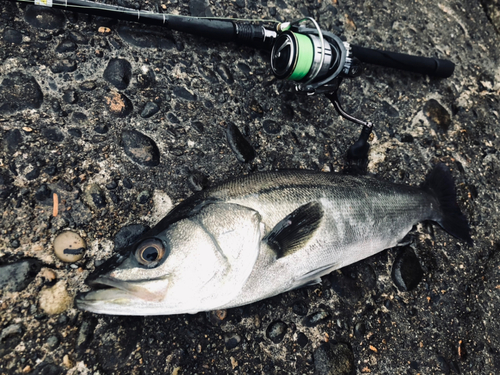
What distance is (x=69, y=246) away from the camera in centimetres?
209

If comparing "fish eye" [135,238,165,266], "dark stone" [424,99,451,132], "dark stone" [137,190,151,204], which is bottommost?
"dark stone" [137,190,151,204]

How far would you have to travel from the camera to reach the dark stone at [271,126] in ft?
9.25

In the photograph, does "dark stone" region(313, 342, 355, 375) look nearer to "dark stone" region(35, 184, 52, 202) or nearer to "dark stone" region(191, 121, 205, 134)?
"dark stone" region(191, 121, 205, 134)

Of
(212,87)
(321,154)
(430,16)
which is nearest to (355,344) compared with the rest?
(321,154)

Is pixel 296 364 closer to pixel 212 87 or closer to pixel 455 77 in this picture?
pixel 212 87

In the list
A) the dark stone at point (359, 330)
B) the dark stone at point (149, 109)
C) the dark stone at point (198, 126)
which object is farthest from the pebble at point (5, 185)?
the dark stone at point (359, 330)

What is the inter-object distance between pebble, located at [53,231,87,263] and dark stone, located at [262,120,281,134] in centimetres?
157

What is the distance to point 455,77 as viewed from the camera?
3668mm

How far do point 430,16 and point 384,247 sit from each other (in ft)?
9.45

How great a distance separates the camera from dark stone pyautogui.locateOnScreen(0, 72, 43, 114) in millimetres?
2254

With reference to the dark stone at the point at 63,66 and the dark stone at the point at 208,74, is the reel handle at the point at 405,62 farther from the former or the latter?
the dark stone at the point at 63,66

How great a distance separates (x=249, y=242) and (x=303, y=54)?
1.37 meters

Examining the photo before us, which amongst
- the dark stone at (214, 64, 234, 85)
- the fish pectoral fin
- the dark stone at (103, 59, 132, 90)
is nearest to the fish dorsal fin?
the fish pectoral fin

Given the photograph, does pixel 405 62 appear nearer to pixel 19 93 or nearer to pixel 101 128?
pixel 101 128
